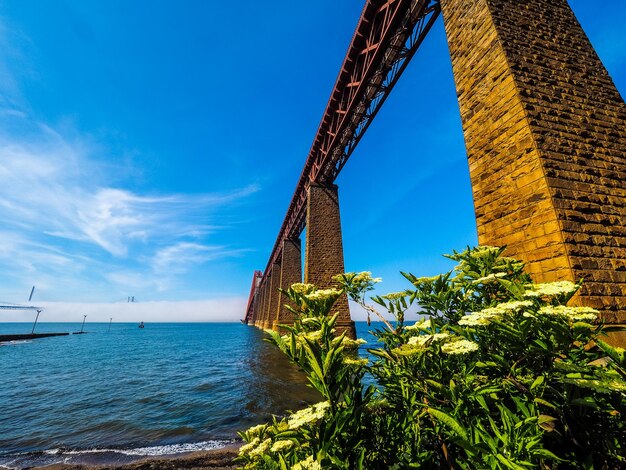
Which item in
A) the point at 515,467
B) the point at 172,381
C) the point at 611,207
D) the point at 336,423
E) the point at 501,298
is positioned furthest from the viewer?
the point at 172,381

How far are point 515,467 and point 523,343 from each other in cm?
67

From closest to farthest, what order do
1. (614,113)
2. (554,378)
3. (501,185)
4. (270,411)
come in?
(554,378), (501,185), (614,113), (270,411)

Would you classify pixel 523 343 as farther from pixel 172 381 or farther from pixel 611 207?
pixel 172 381

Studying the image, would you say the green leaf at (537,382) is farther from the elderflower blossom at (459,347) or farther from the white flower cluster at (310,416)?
the white flower cluster at (310,416)

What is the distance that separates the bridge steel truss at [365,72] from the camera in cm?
859

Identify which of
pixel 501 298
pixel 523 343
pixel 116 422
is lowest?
pixel 116 422

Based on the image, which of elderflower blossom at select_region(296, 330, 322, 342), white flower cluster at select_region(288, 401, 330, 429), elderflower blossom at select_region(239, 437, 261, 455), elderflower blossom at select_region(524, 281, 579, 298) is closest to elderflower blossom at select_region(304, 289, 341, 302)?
elderflower blossom at select_region(296, 330, 322, 342)

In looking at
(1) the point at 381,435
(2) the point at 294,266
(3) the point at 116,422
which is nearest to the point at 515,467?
(1) the point at 381,435

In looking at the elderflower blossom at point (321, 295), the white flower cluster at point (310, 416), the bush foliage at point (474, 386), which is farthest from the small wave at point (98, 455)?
the elderflower blossom at point (321, 295)

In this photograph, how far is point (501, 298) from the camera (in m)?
2.18

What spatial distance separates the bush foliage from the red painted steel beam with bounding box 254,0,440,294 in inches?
375

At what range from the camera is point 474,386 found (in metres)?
2.01

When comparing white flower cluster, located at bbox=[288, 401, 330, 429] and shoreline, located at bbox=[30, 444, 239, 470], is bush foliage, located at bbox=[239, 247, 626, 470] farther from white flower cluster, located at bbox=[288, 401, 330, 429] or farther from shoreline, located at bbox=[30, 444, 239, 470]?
shoreline, located at bbox=[30, 444, 239, 470]

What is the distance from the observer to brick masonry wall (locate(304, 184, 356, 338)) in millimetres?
13281
